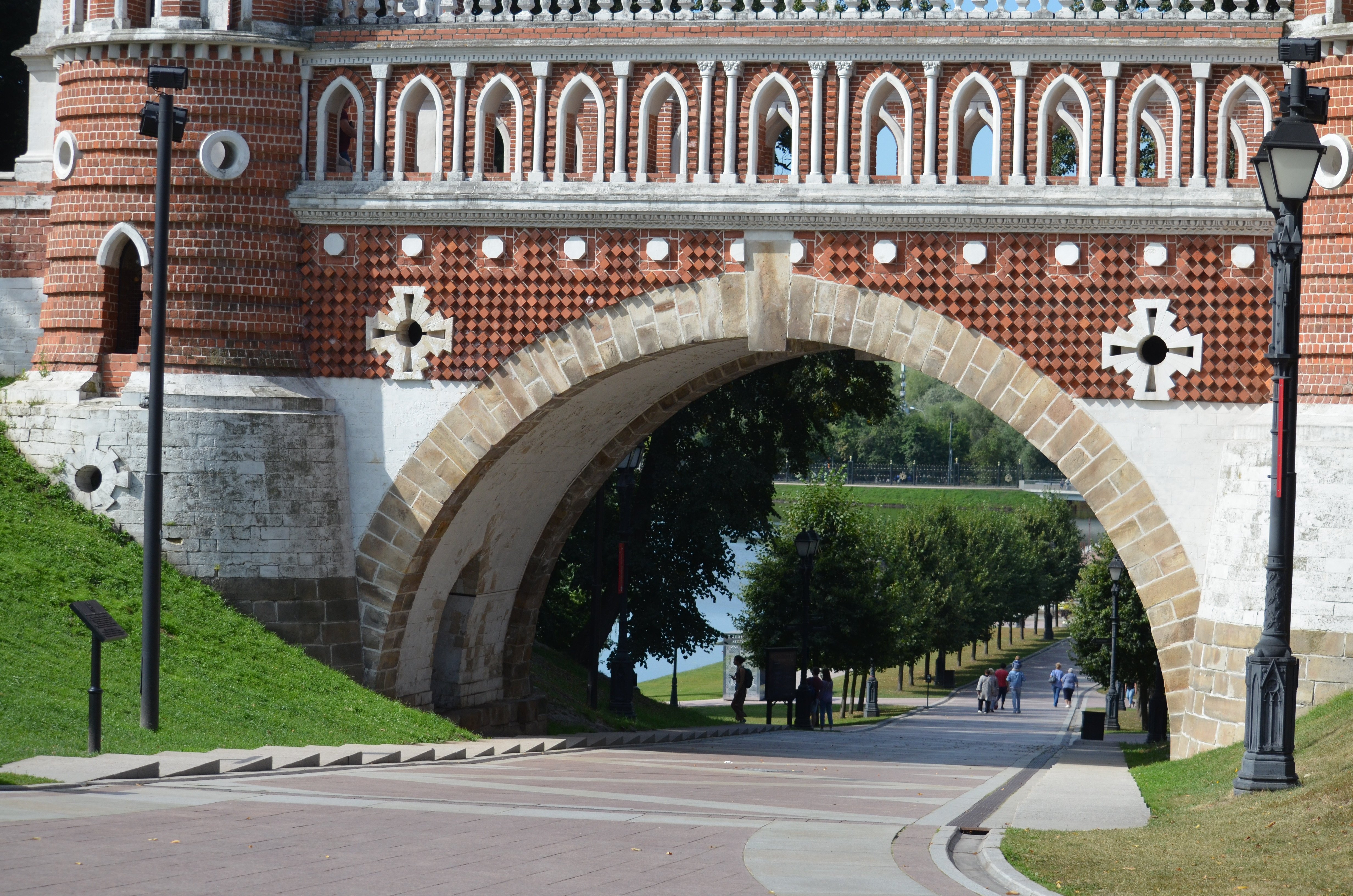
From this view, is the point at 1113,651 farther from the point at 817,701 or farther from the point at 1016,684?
the point at 1016,684

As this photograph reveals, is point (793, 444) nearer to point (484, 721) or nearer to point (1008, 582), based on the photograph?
point (484, 721)

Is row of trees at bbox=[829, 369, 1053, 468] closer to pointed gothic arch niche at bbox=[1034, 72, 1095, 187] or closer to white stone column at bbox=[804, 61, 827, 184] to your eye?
white stone column at bbox=[804, 61, 827, 184]

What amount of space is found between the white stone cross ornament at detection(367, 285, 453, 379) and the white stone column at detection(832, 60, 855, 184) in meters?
3.99

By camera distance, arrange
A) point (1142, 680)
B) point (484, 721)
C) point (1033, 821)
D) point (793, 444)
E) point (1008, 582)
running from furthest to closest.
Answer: point (1008, 582) → point (1142, 680) → point (793, 444) → point (484, 721) → point (1033, 821)

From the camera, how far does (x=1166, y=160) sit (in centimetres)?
1398

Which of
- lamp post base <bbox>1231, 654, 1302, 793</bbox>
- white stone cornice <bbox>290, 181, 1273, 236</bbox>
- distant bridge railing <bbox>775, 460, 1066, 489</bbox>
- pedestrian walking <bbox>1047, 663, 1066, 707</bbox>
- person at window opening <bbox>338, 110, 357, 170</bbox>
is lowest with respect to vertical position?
pedestrian walking <bbox>1047, 663, 1066, 707</bbox>

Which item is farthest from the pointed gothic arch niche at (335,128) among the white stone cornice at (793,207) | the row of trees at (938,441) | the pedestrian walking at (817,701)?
the row of trees at (938,441)

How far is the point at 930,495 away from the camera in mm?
70625

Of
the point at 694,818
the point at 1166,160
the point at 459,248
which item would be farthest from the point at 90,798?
the point at 1166,160

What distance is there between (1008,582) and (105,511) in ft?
121

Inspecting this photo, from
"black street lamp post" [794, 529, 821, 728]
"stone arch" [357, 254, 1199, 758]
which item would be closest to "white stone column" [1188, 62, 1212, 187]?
"stone arch" [357, 254, 1199, 758]

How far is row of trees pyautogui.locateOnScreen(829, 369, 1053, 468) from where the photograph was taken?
262 feet

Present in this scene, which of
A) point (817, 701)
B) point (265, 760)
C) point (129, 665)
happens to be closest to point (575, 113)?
point (129, 665)

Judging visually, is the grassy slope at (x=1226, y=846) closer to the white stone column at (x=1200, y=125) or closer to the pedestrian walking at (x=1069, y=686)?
the white stone column at (x=1200, y=125)
